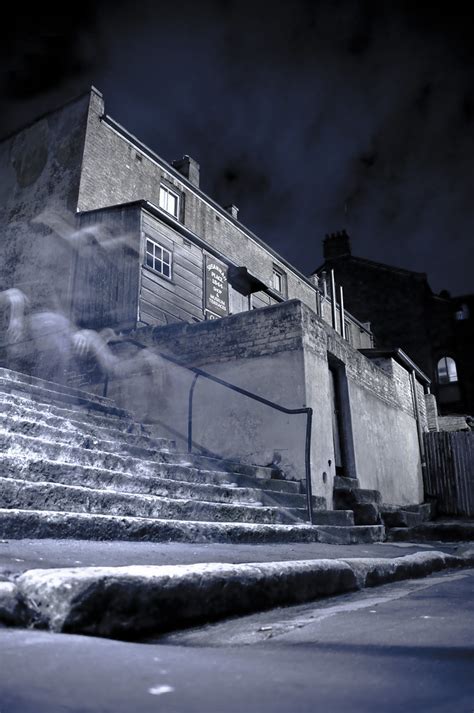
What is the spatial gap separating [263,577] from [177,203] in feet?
47.0

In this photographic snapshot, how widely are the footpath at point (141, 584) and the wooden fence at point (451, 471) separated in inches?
367

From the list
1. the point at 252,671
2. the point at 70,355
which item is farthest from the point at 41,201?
the point at 252,671

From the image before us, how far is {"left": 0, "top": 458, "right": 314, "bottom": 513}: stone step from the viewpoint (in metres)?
3.29

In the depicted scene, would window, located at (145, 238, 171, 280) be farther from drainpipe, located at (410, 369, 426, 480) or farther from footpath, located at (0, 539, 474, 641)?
footpath, located at (0, 539, 474, 641)

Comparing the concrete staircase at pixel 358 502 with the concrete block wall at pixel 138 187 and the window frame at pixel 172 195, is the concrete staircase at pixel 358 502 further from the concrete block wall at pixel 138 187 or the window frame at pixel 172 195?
the window frame at pixel 172 195

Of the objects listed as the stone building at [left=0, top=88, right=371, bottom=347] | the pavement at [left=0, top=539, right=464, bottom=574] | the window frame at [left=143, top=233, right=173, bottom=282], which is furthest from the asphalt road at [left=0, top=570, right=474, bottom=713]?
the window frame at [left=143, top=233, right=173, bottom=282]

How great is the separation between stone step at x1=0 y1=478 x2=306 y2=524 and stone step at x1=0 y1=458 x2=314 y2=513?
217 mm

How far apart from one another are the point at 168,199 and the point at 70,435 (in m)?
11.6

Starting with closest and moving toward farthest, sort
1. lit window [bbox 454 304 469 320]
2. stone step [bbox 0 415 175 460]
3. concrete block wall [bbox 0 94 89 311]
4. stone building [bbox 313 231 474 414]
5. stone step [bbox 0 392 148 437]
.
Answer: stone step [bbox 0 415 175 460] → stone step [bbox 0 392 148 437] → concrete block wall [bbox 0 94 89 311] → stone building [bbox 313 231 474 414] → lit window [bbox 454 304 469 320]

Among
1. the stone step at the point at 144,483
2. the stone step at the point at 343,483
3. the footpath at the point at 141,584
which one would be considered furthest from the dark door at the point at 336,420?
the footpath at the point at 141,584

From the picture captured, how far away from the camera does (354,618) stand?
6.12 ft

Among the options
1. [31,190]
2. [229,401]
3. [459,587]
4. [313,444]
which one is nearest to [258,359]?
[229,401]

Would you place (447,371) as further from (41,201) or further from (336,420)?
(41,201)

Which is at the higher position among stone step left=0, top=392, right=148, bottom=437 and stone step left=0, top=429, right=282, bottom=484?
stone step left=0, top=392, right=148, bottom=437
